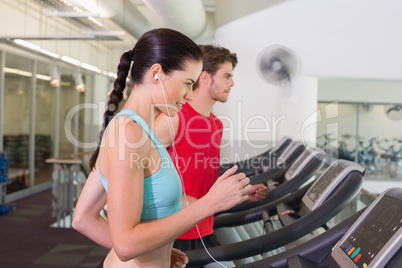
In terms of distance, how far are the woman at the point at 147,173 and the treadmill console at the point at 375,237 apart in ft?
0.97

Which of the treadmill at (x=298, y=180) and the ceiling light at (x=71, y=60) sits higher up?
the ceiling light at (x=71, y=60)

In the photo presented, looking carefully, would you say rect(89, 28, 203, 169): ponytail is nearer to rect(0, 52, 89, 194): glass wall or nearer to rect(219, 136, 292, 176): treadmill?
rect(219, 136, 292, 176): treadmill

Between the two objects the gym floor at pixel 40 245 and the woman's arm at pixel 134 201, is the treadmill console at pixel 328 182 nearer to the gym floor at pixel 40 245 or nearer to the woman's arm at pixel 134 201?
the woman's arm at pixel 134 201

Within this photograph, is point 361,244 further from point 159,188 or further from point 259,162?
point 259,162

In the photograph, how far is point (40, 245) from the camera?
4062 mm

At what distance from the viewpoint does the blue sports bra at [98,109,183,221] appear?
964 millimetres

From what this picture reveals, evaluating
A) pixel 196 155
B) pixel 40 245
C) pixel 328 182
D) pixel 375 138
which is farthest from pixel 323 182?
pixel 375 138

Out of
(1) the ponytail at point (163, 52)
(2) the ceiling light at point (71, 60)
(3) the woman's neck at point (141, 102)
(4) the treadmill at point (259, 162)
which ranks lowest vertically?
(4) the treadmill at point (259, 162)

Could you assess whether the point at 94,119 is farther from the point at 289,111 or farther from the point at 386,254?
the point at 386,254

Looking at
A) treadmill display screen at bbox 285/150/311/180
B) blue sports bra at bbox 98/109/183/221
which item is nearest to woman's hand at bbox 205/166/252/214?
blue sports bra at bbox 98/109/183/221

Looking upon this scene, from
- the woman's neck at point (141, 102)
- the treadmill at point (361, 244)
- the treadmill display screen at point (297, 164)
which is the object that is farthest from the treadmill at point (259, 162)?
the woman's neck at point (141, 102)

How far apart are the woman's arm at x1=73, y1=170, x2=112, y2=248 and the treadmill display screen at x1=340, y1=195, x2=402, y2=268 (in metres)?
0.66

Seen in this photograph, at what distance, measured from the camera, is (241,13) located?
4645 millimetres

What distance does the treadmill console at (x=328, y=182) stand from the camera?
1.54 metres
